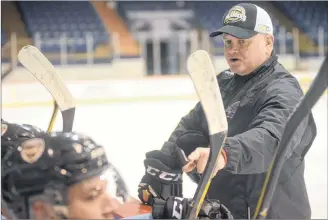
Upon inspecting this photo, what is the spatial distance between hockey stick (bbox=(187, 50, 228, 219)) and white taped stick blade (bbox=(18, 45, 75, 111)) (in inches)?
10.5

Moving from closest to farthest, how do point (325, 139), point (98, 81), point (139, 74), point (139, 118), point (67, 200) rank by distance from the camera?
point (67, 200), point (325, 139), point (139, 118), point (98, 81), point (139, 74)

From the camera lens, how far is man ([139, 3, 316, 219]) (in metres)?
0.77

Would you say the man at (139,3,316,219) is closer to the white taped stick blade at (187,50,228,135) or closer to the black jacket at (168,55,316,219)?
the black jacket at (168,55,316,219)

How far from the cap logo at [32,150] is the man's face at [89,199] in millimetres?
54

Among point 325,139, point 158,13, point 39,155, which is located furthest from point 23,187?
point 158,13

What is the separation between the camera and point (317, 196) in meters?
1.62

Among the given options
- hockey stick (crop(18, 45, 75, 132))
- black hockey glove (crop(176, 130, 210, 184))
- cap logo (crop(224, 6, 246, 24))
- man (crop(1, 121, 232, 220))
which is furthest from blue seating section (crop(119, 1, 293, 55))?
man (crop(1, 121, 232, 220))

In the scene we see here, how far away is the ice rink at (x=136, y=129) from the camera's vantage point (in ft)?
3.76

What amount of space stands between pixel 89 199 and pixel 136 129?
2.22 m

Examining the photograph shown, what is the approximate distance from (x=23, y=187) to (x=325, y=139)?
1304 mm

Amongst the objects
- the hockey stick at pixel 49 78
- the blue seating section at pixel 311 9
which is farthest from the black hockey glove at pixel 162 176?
the blue seating section at pixel 311 9

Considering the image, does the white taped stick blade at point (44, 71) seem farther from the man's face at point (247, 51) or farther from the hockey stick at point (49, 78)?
the man's face at point (247, 51)

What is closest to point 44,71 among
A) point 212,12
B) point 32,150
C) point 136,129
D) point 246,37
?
point 32,150

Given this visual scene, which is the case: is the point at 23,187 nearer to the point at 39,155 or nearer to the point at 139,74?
the point at 39,155
